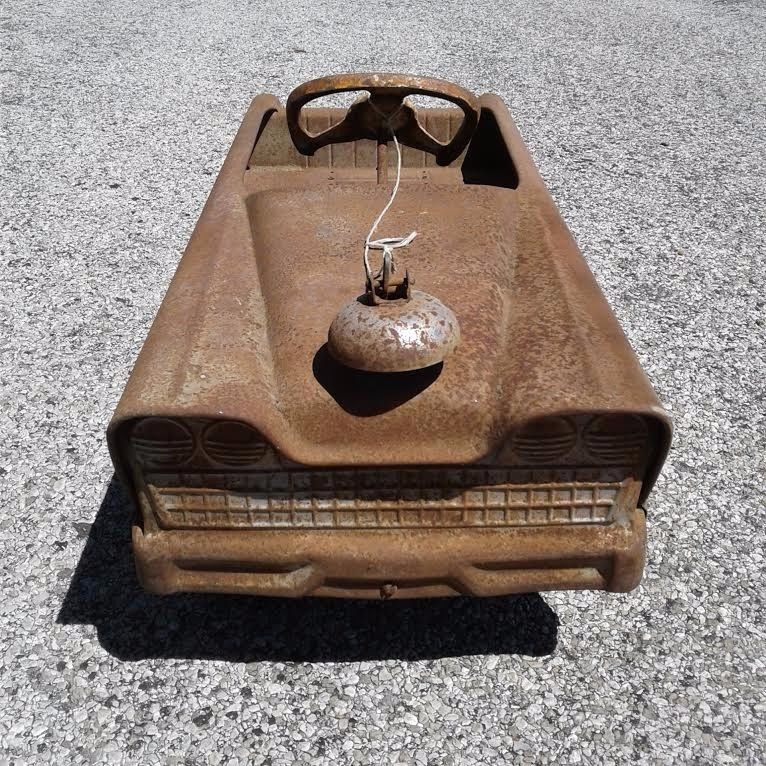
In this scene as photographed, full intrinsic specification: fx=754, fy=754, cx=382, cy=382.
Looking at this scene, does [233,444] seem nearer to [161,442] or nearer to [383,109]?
[161,442]

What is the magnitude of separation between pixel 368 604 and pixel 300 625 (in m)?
0.21

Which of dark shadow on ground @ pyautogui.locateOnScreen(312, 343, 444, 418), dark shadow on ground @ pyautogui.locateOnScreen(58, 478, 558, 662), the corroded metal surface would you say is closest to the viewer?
the corroded metal surface

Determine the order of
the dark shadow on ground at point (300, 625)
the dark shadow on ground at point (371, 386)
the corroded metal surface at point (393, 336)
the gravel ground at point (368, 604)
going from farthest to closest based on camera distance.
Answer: the dark shadow on ground at point (300, 625) → the gravel ground at point (368, 604) → the dark shadow on ground at point (371, 386) → the corroded metal surface at point (393, 336)

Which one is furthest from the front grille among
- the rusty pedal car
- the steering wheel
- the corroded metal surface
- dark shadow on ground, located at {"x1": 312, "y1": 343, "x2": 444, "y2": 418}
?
the steering wheel

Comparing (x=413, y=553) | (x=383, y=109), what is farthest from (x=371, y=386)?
(x=383, y=109)

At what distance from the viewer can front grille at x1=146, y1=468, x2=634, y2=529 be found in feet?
5.41

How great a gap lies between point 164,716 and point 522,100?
556 cm

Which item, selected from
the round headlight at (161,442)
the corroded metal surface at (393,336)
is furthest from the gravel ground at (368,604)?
the corroded metal surface at (393,336)

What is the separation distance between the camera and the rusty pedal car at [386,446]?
62.8 inches

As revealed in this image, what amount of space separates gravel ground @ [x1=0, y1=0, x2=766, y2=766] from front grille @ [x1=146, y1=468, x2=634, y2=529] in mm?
606

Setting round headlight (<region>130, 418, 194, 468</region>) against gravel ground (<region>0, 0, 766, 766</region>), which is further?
gravel ground (<region>0, 0, 766, 766</region>)

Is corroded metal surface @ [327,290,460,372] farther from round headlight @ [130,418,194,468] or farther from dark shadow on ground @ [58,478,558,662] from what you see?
dark shadow on ground @ [58,478,558,662]

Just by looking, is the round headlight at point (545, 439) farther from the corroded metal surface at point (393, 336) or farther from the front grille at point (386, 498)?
the corroded metal surface at point (393, 336)

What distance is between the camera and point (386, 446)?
164 cm
